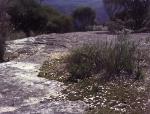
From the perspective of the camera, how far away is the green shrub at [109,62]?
938 centimetres

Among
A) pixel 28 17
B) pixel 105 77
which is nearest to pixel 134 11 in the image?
pixel 28 17

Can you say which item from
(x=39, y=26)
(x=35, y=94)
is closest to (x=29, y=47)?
(x=35, y=94)

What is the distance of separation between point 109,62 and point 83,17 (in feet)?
95.3

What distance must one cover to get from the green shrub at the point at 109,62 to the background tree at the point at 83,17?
2765cm

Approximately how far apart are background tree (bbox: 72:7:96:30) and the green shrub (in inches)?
1088

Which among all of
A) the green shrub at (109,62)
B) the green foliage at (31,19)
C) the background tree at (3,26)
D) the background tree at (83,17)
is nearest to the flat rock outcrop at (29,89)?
the background tree at (3,26)

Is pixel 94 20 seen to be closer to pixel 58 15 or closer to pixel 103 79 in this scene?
pixel 58 15

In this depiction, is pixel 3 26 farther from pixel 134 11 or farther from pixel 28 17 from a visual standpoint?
pixel 28 17

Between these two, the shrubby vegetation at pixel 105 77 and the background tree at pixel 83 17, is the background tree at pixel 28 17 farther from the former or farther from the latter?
the shrubby vegetation at pixel 105 77

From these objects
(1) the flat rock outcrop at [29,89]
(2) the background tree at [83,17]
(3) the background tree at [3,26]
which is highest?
(3) the background tree at [3,26]

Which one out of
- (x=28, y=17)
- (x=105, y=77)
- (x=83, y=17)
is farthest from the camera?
(x=83, y=17)

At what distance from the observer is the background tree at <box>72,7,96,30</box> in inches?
1496

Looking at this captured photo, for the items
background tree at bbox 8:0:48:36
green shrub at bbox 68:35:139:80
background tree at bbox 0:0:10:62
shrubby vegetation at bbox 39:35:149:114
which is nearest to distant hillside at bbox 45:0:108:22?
background tree at bbox 8:0:48:36

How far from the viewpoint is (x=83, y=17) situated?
1506 inches
